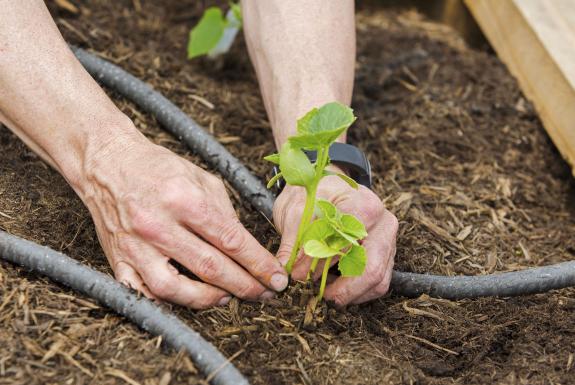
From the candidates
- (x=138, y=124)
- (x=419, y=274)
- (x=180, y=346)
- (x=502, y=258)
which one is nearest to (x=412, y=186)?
(x=502, y=258)

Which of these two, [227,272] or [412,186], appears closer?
[227,272]

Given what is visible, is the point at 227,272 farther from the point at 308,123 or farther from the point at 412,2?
the point at 412,2

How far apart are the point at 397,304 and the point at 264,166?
68cm

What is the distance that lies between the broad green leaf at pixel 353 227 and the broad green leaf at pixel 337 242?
24 mm

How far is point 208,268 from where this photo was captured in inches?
62.4

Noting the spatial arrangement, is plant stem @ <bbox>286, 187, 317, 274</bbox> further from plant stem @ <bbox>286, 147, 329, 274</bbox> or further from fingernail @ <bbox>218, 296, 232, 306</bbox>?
fingernail @ <bbox>218, 296, 232, 306</bbox>

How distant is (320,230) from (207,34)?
4.04 ft

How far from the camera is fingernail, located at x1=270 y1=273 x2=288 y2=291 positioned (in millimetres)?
1632

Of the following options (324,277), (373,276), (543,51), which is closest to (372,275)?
(373,276)

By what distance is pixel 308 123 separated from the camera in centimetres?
144

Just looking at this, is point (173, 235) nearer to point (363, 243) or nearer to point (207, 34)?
point (363, 243)

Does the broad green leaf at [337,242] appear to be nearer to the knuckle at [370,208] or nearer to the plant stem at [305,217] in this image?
the plant stem at [305,217]

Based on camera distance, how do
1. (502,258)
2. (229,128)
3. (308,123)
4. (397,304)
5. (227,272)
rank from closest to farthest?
(308,123), (227,272), (397,304), (502,258), (229,128)

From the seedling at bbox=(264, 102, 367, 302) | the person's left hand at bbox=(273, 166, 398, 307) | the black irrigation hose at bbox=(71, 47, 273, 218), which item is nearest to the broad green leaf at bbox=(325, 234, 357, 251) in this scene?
the seedling at bbox=(264, 102, 367, 302)
